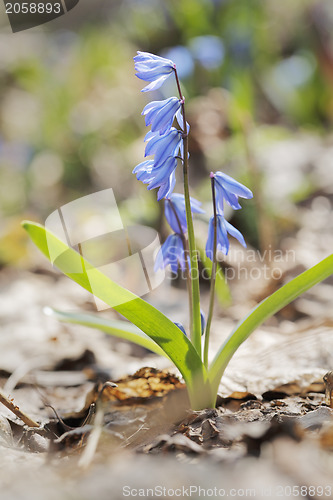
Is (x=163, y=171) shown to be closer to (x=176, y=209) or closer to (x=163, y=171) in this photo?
(x=163, y=171)

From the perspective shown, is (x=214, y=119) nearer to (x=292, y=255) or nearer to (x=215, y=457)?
(x=292, y=255)

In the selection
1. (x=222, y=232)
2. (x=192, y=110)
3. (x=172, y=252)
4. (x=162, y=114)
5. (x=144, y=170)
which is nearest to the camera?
(x=162, y=114)

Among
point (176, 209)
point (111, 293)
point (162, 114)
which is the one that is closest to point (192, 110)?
point (176, 209)

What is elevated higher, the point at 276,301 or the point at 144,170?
the point at 144,170

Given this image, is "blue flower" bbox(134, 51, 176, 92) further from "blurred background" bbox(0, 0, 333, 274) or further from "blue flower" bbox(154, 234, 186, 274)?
"blurred background" bbox(0, 0, 333, 274)

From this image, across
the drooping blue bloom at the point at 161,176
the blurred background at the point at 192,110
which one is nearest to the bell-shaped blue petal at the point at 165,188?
the drooping blue bloom at the point at 161,176

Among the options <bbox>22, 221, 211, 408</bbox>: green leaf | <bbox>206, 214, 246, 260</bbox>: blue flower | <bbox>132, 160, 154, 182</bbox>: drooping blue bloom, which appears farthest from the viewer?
<bbox>206, 214, 246, 260</bbox>: blue flower

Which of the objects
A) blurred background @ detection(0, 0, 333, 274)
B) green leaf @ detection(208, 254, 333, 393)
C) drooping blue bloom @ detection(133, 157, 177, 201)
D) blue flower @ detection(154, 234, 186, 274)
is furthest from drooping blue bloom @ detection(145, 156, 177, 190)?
blurred background @ detection(0, 0, 333, 274)
